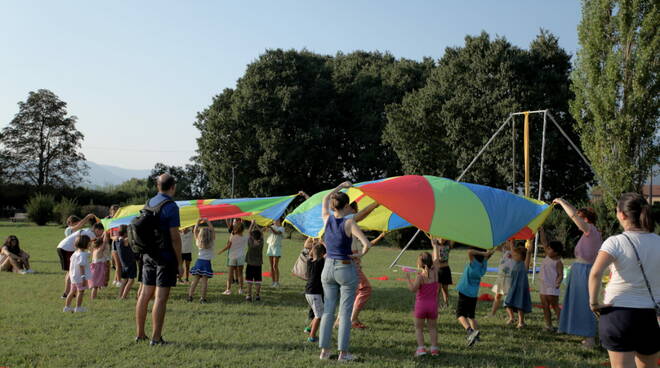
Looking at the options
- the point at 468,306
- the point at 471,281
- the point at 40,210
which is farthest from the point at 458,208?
the point at 40,210

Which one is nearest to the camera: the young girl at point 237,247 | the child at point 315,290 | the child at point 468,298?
the child at point 315,290

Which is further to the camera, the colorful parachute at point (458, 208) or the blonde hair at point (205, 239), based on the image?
the blonde hair at point (205, 239)

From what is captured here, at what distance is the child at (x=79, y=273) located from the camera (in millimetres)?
8328

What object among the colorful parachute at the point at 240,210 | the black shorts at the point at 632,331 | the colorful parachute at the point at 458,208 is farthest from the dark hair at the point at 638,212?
the colorful parachute at the point at 240,210

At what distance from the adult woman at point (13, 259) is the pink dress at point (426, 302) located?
38.8 feet

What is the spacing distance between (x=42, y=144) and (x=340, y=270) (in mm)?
53393

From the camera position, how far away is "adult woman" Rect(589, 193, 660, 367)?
3.66 m

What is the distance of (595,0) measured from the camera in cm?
2161

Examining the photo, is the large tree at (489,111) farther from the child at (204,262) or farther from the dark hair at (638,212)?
the dark hair at (638,212)

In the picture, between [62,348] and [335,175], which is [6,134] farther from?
[62,348]

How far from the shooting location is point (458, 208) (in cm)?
696

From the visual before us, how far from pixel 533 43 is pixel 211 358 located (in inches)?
1025

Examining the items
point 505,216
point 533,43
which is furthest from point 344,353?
point 533,43

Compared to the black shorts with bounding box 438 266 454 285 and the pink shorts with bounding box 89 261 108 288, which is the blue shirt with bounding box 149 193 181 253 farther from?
the black shorts with bounding box 438 266 454 285
